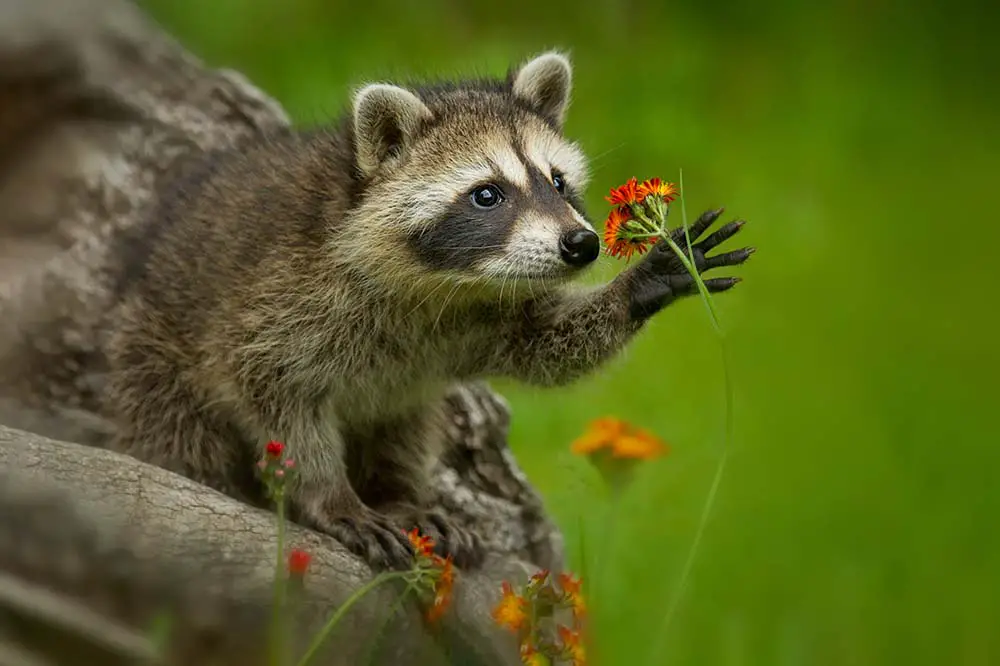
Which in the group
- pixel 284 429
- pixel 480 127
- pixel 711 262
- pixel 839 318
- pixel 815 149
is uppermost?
pixel 815 149

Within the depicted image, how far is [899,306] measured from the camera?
20.2 ft

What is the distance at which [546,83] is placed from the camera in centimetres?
374

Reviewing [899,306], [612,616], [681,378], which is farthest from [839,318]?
[612,616]

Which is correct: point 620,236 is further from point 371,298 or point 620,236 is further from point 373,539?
point 373,539

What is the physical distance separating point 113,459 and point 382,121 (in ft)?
3.54

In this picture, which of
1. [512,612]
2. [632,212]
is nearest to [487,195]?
[632,212]

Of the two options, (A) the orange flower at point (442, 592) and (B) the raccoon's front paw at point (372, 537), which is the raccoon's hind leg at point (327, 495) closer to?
(B) the raccoon's front paw at point (372, 537)

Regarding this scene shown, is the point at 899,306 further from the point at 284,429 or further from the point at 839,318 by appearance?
the point at 284,429

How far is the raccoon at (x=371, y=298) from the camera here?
3367 millimetres

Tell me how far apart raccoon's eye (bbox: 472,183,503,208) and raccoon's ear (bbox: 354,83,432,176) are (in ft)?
0.89

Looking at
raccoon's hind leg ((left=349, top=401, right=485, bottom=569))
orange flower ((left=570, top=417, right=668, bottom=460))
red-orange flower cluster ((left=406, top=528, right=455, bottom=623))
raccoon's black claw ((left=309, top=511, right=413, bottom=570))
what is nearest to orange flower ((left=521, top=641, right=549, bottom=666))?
red-orange flower cluster ((left=406, top=528, right=455, bottom=623))

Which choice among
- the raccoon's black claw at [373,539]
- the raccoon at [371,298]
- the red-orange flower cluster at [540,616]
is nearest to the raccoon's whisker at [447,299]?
the raccoon at [371,298]

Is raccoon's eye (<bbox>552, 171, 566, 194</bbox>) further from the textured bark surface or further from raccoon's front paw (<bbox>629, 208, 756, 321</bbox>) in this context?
the textured bark surface

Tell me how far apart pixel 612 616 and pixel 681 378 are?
5.26 ft
